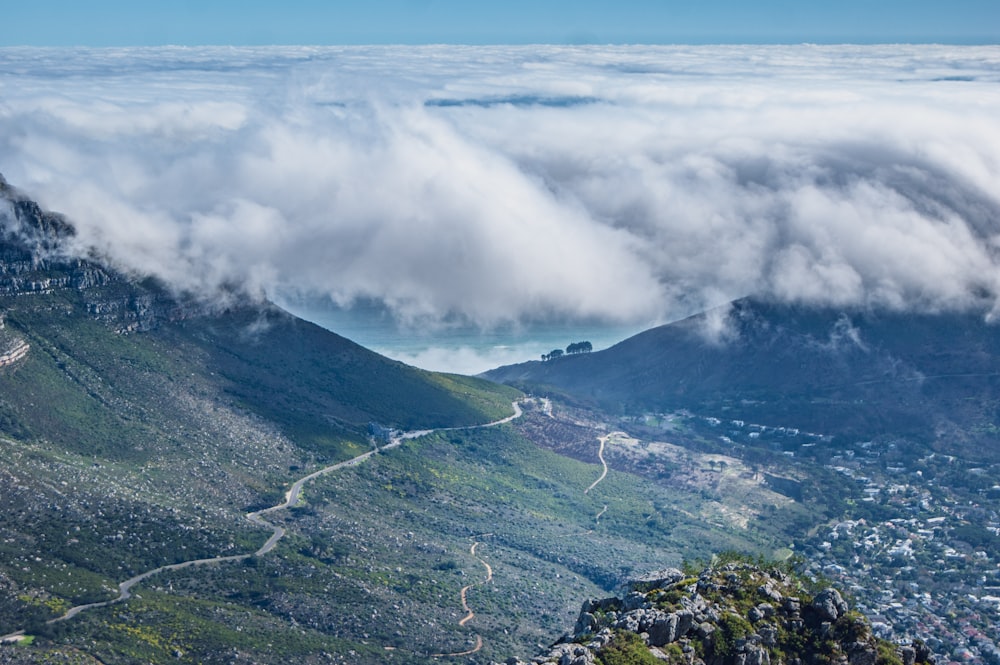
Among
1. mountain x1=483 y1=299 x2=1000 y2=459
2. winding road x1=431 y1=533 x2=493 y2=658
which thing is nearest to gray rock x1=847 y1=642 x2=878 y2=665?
winding road x1=431 y1=533 x2=493 y2=658

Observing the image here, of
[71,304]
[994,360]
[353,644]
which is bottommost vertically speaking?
[353,644]

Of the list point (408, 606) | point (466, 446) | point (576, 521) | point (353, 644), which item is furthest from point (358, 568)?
point (466, 446)

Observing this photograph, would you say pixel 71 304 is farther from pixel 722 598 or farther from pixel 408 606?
pixel 722 598

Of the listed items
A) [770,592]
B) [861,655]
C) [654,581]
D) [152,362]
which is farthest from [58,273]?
[861,655]

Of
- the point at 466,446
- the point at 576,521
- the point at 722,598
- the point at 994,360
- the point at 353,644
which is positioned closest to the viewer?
the point at 722,598

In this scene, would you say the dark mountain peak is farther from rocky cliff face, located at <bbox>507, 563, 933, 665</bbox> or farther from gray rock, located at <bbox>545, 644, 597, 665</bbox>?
gray rock, located at <bbox>545, 644, 597, 665</bbox>

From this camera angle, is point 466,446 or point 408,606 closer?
point 408,606

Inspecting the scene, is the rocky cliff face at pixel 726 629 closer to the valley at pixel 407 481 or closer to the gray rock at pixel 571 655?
the gray rock at pixel 571 655

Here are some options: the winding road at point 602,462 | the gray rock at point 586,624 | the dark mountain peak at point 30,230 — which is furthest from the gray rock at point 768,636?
the dark mountain peak at point 30,230
